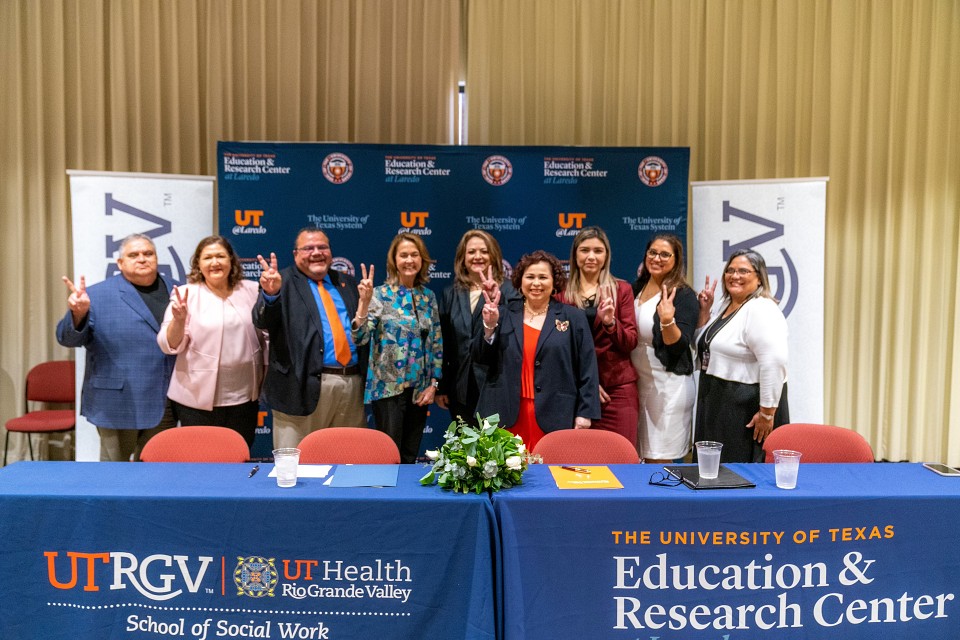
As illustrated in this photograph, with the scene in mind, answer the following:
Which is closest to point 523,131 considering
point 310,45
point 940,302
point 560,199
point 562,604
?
point 560,199

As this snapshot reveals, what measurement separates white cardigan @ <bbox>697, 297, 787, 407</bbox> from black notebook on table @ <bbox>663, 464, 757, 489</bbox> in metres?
1.32

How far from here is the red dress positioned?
3715mm

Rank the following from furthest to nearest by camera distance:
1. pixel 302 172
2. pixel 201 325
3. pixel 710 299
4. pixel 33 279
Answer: pixel 33 279, pixel 302 172, pixel 710 299, pixel 201 325

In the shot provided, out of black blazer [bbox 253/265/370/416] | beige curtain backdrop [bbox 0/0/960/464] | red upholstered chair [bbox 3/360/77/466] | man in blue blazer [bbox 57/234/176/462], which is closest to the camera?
black blazer [bbox 253/265/370/416]

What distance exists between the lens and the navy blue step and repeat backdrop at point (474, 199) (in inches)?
201

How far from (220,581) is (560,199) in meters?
3.58

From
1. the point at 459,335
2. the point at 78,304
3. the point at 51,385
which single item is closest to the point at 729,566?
the point at 459,335

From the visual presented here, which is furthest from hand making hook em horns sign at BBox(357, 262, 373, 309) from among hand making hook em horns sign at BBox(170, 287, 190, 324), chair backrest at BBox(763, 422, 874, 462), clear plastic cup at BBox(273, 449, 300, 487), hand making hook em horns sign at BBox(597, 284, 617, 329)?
chair backrest at BBox(763, 422, 874, 462)

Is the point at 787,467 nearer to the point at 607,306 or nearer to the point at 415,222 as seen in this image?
the point at 607,306

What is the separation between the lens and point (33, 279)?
568cm

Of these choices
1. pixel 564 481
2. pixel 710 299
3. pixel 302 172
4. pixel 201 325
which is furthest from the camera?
pixel 302 172

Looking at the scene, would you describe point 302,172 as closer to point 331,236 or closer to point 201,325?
point 331,236

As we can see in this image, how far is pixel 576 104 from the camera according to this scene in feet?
19.5

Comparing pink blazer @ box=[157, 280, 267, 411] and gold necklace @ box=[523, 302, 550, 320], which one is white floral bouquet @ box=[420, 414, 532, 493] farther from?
pink blazer @ box=[157, 280, 267, 411]
